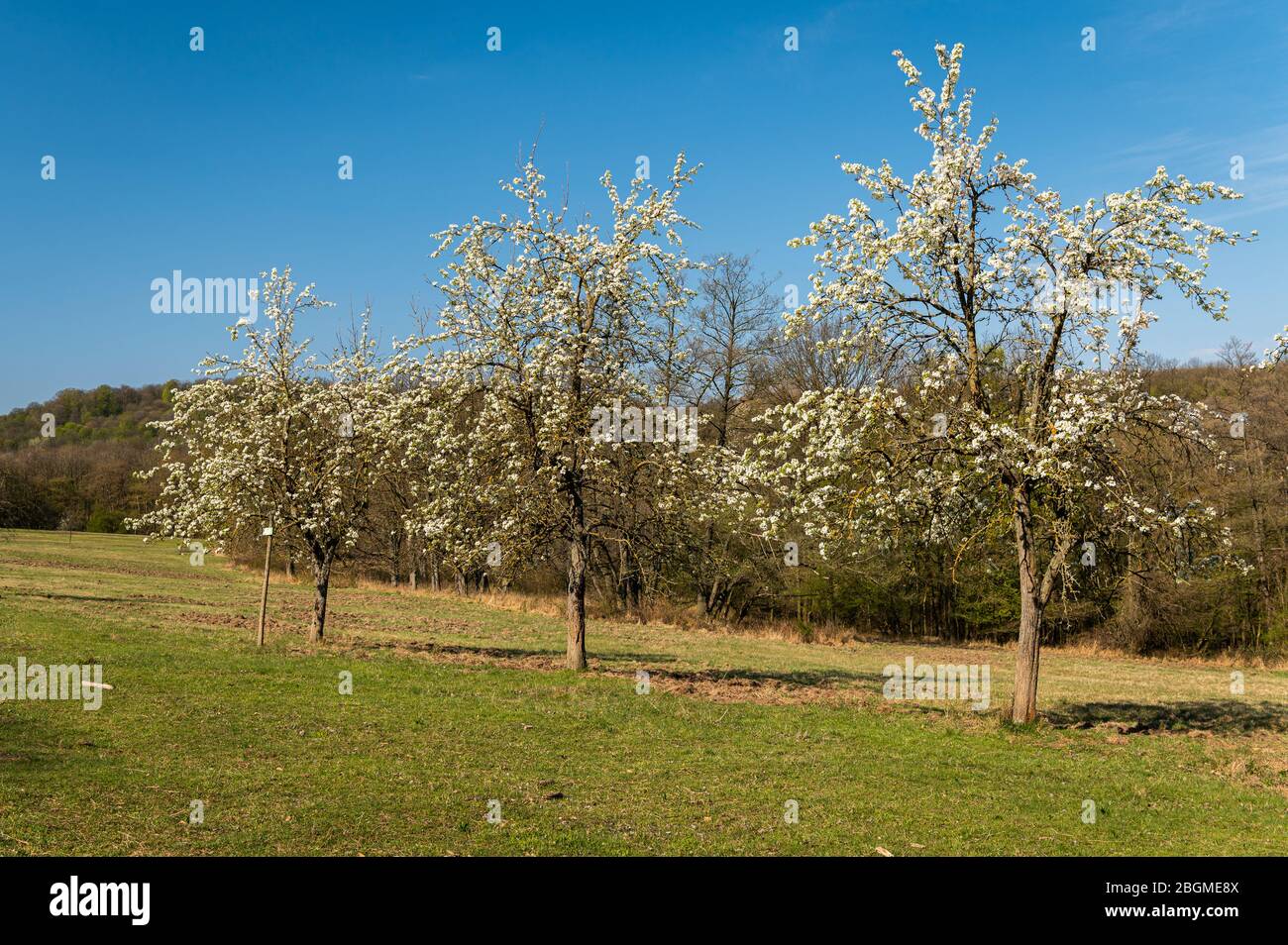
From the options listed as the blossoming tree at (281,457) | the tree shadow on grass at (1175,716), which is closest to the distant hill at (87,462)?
the blossoming tree at (281,457)

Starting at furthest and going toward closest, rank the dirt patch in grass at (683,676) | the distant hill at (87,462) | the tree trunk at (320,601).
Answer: the distant hill at (87,462) → the tree trunk at (320,601) → the dirt patch in grass at (683,676)

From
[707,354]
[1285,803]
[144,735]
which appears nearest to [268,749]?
[144,735]

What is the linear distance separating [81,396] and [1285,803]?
131m

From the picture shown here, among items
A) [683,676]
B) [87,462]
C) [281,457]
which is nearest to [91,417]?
[87,462]

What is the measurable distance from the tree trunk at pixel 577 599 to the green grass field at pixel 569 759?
0.72 metres

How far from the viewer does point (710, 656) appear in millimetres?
29656

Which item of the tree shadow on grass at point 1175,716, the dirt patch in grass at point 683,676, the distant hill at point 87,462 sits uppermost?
the distant hill at point 87,462

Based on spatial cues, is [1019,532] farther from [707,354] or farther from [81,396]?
[81,396]

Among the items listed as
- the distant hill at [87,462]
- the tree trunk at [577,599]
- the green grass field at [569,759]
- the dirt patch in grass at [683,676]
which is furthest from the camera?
the distant hill at [87,462]

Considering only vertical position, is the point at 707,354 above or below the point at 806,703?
above

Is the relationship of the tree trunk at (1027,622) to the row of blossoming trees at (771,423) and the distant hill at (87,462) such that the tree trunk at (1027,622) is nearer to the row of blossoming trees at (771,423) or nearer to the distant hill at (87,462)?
the row of blossoming trees at (771,423)

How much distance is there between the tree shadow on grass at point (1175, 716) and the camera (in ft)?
61.8
